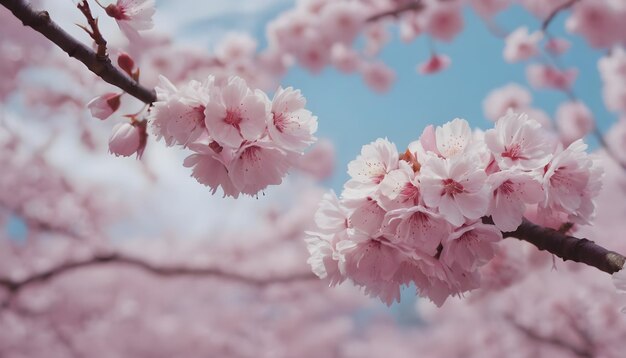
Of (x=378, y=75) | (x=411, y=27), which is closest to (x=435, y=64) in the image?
(x=411, y=27)

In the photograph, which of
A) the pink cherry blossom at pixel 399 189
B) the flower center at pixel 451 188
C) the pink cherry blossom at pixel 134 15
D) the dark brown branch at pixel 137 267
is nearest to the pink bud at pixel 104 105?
the pink cherry blossom at pixel 134 15

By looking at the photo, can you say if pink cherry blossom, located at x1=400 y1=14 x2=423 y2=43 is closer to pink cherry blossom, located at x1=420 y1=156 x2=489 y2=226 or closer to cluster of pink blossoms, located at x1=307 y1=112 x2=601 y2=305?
cluster of pink blossoms, located at x1=307 y1=112 x2=601 y2=305

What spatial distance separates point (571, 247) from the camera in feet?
4.09

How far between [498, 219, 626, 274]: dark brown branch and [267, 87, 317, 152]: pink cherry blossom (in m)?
0.48

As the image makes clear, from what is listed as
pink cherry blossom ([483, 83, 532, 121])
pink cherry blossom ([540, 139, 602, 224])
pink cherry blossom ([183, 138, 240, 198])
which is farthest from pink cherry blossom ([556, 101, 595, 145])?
pink cherry blossom ([183, 138, 240, 198])

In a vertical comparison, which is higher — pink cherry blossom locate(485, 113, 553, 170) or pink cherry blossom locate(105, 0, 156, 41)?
pink cherry blossom locate(105, 0, 156, 41)

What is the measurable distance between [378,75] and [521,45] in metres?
1.93

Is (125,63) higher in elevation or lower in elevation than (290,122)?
higher

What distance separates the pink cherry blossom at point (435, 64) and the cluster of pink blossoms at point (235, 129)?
9.76 ft

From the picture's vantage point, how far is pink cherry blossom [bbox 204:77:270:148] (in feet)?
3.98

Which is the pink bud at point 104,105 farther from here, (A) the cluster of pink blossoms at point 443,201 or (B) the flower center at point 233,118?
(A) the cluster of pink blossoms at point 443,201

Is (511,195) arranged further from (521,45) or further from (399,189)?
(521,45)

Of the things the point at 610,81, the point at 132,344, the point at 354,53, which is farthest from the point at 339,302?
the point at 610,81

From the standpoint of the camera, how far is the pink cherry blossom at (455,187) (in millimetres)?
1139
